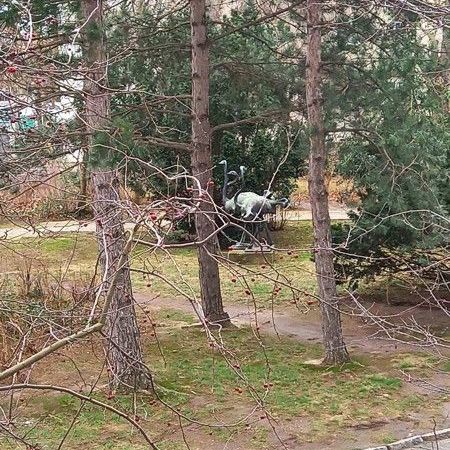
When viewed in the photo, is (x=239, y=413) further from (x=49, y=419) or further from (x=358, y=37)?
(x=358, y=37)

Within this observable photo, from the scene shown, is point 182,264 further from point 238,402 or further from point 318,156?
point 238,402

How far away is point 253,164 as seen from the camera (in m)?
16.5

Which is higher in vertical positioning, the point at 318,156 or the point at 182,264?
the point at 318,156

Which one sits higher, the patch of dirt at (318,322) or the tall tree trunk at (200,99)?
the tall tree trunk at (200,99)

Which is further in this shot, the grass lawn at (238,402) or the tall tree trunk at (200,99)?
the tall tree trunk at (200,99)

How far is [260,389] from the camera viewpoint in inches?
296

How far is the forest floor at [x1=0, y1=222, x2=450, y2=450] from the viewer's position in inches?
247

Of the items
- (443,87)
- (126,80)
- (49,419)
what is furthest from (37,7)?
(443,87)

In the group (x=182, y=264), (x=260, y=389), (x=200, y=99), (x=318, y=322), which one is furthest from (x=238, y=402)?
(x=182, y=264)

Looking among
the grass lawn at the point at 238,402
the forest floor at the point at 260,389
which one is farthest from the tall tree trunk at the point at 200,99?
the grass lawn at the point at 238,402

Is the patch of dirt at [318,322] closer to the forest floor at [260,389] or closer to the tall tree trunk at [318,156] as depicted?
the forest floor at [260,389]

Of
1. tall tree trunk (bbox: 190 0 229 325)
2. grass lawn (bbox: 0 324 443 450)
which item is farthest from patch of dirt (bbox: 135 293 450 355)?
tall tree trunk (bbox: 190 0 229 325)

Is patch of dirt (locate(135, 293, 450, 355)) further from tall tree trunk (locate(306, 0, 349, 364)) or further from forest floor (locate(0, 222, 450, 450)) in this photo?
tall tree trunk (locate(306, 0, 349, 364))

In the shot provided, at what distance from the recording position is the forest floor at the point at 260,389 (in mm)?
6273
